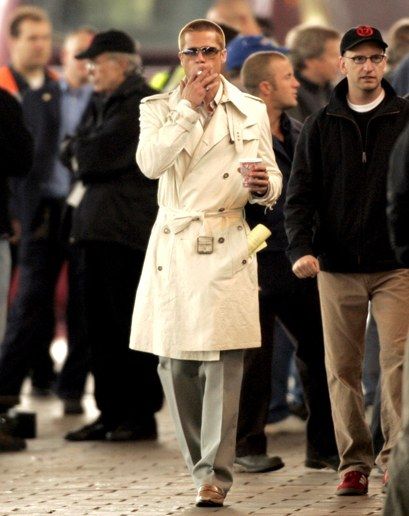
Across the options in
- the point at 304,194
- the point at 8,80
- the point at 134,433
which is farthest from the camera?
the point at 8,80

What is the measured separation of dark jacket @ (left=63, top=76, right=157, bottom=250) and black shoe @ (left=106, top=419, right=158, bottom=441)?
1.16m

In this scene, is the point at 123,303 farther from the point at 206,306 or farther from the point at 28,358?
the point at 206,306

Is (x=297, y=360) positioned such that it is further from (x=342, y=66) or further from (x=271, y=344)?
(x=342, y=66)

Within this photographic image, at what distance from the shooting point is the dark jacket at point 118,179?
11.7m

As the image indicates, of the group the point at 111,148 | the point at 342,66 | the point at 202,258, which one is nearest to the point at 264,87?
the point at 342,66

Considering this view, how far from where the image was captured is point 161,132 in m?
8.98

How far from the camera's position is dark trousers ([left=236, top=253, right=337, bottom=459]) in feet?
33.9

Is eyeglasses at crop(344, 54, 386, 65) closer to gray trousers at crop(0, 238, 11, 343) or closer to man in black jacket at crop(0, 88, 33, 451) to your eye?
man in black jacket at crop(0, 88, 33, 451)

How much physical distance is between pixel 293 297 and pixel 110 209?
5.78 feet

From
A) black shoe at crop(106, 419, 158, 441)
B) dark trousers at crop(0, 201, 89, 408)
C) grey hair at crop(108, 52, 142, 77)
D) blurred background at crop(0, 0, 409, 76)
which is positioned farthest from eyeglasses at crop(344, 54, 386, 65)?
blurred background at crop(0, 0, 409, 76)

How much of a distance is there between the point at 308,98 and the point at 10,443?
2916mm

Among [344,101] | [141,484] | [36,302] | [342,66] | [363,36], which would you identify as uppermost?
[363,36]

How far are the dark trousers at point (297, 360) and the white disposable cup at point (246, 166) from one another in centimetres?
156

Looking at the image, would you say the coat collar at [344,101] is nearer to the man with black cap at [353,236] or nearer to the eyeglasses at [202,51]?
the man with black cap at [353,236]
